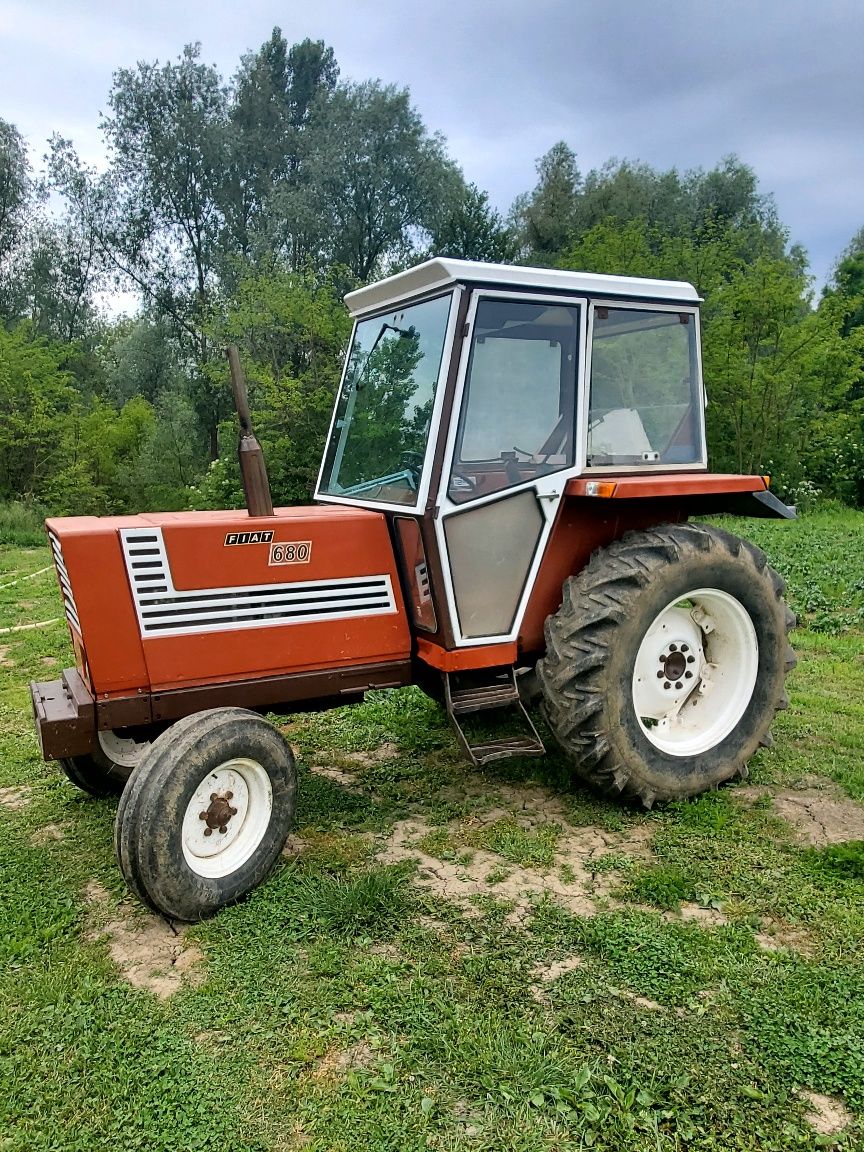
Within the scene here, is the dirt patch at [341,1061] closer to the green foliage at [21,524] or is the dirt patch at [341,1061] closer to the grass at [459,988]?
the grass at [459,988]

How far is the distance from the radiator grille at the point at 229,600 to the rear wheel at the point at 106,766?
920mm

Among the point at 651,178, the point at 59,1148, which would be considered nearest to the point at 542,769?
the point at 59,1148

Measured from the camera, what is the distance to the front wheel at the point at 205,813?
9.78ft

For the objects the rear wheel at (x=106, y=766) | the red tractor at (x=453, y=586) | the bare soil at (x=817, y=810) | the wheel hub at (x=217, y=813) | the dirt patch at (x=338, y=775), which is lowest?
the bare soil at (x=817, y=810)

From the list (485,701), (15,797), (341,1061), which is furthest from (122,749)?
(341,1061)

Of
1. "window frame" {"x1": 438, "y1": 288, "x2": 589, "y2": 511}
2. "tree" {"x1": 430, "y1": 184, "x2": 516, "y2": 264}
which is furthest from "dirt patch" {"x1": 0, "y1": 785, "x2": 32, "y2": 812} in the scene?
"tree" {"x1": 430, "y1": 184, "x2": 516, "y2": 264}

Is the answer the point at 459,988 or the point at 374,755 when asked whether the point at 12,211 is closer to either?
the point at 374,755

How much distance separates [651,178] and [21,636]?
26.9 m

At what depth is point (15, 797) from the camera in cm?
434

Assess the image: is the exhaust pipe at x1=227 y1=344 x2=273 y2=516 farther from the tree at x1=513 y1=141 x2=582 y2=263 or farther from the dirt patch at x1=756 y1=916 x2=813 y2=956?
the tree at x1=513 y1=141 x2=582 y2=263

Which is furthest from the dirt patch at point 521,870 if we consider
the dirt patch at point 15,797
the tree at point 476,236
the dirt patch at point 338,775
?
the tree at point 476,236

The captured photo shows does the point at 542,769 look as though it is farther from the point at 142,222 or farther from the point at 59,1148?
the point at 142,222

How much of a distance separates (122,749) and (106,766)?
105mm

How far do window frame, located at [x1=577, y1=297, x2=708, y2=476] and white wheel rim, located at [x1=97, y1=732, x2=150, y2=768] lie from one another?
8.25ft
